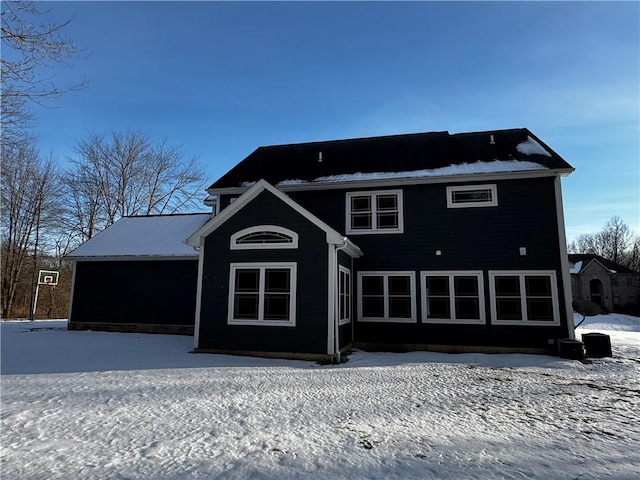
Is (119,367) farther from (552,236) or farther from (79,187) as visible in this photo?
(79,187)

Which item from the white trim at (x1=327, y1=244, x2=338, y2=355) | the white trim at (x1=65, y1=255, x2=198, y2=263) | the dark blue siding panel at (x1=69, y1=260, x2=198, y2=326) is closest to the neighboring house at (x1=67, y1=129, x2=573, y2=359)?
the white trim at (x1=327, y1=244, x2=338, y2=355)

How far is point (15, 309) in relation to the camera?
86.5 ft

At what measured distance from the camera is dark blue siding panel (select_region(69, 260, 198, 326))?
14.1 m

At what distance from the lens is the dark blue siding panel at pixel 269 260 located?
9.52 meters

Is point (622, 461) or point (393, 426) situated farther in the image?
point (393, 426)

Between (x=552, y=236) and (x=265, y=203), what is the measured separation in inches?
335

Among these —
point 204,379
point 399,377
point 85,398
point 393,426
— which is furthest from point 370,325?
point 85,398

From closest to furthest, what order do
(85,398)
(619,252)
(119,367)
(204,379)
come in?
(85,398)
(204,379)
(119,367)
(619,252)

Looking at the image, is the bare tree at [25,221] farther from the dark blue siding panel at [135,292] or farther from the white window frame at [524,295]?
the white window frame at [524,295]

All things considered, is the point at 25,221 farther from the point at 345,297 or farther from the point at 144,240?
the point at 345,297

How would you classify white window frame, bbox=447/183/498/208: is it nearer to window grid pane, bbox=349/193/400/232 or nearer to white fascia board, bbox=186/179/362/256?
window grid pane, bbox=349/193/400/232

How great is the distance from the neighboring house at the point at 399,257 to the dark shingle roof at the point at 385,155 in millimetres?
81

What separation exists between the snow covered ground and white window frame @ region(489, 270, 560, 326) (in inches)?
67.4

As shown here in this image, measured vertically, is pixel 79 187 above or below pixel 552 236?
above
